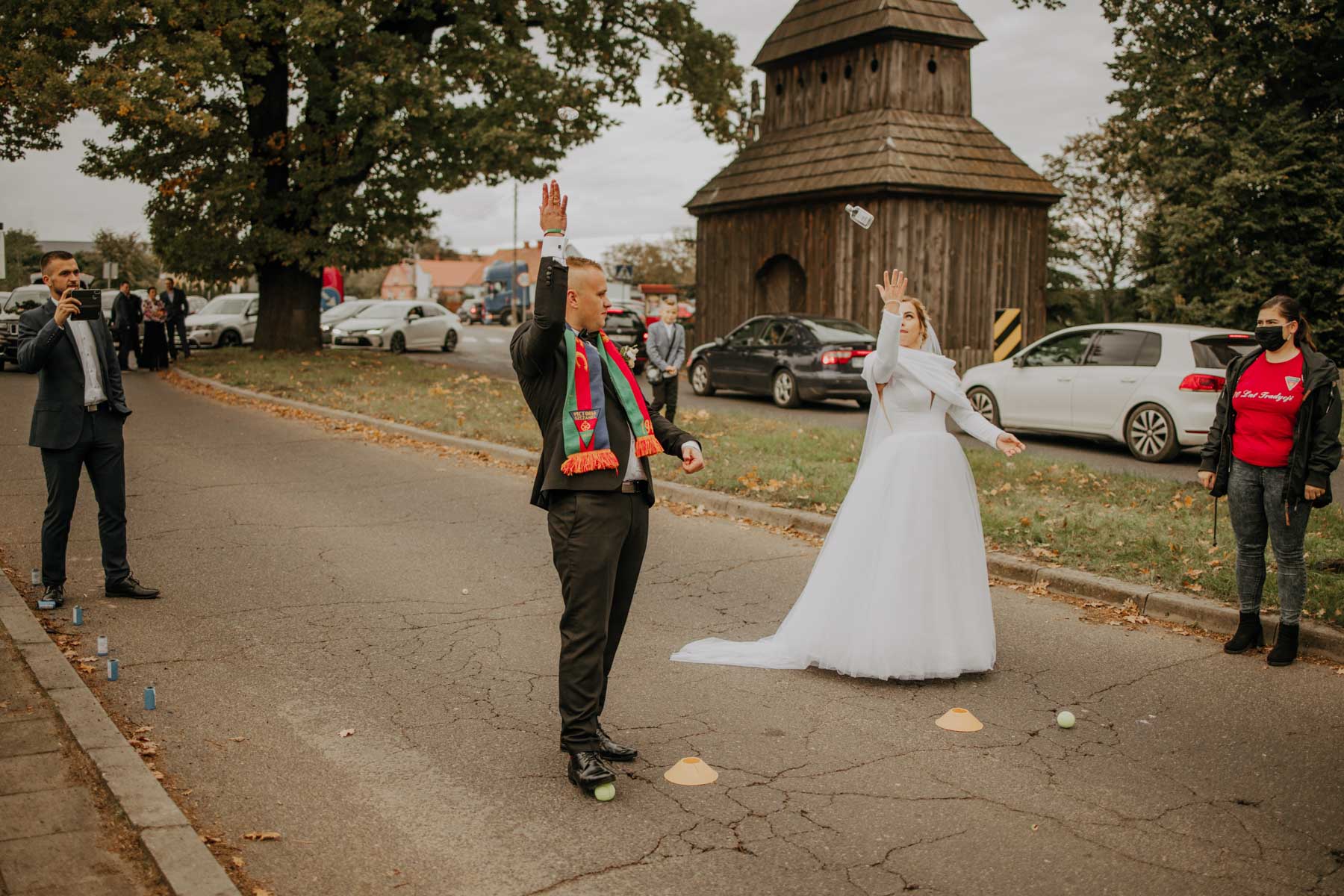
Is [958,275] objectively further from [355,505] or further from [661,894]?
[661,894]

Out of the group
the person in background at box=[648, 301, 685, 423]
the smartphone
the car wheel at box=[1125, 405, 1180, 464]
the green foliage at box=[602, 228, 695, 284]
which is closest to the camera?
the smartphone

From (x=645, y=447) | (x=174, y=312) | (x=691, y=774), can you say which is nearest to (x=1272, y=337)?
(x=645, y=447)

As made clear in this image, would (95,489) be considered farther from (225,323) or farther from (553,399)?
(225,323)

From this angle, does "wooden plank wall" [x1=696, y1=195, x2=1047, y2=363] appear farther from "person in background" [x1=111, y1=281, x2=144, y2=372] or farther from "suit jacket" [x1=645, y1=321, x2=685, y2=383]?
"person in background" [x1=111, y1=281, x2=144, y2=372]

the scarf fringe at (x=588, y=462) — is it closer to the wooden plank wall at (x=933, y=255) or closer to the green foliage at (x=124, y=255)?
the wooden plank wall at (x=933, y=255)

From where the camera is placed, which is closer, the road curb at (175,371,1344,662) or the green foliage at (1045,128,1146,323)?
the road curb at (175,371,1344,662)

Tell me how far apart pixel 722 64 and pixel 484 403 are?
492 inches

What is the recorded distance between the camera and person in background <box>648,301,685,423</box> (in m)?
15.1

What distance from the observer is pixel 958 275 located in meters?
26.3

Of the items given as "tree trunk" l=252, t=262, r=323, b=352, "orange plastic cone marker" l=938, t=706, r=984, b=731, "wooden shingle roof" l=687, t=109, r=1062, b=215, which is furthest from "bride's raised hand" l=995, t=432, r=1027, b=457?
"tree trunk" l=252, t=262, r=323, b=352

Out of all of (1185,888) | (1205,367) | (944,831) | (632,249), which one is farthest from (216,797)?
(632,249)

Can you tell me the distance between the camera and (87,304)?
6906 mm

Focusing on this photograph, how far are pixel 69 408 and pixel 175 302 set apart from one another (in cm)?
2120

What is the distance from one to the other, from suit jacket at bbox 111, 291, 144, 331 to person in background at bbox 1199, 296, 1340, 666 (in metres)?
20.0
